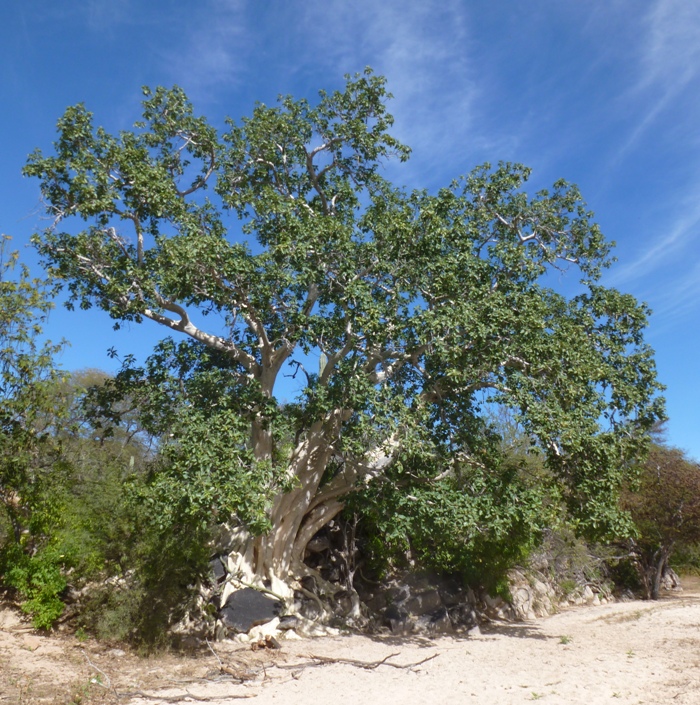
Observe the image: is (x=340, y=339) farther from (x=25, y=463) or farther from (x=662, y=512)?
(x=662, y=512)

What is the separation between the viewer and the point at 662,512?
1784 centimetres

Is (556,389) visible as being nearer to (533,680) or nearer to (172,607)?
(533,680)

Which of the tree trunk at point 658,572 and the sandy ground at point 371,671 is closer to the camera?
the sandy ground at point 371,671

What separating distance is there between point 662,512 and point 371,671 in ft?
41.9

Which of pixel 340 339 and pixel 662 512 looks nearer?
pixel 340 339

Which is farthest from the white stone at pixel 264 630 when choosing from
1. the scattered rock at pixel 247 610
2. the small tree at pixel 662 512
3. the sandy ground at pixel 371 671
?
the small tree at pixel 662 512

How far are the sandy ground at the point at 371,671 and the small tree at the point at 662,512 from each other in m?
6.92

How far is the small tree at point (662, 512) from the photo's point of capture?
57.9ft

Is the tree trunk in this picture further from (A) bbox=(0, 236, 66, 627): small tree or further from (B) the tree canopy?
(A) bbox=(0, 236, 66, 627): small tree

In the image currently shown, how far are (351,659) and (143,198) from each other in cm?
825

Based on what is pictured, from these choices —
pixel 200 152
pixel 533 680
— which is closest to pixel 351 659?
pixel 533 680

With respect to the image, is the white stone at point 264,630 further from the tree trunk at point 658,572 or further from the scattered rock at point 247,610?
the tree trunk at point 658,572

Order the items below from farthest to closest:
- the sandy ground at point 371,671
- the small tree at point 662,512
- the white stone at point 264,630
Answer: the small tree at point 662,512
the white stone at point 264,630
the sandy ground at point 371,671

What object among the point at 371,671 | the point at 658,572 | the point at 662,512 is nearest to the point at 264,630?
the point at 371,671
